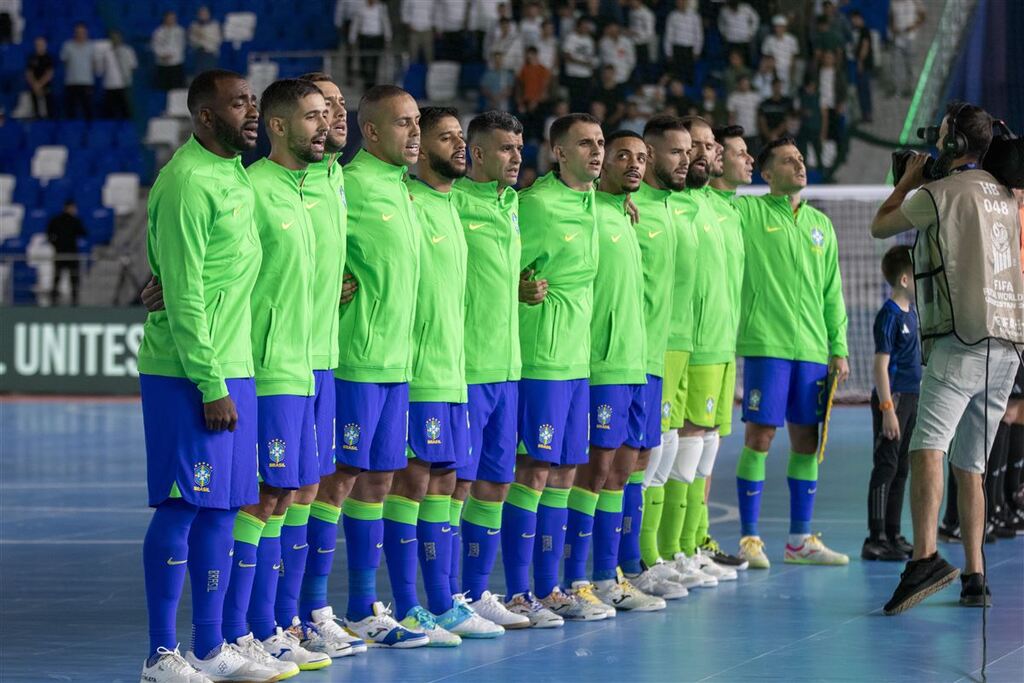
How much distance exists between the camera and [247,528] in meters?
6.60

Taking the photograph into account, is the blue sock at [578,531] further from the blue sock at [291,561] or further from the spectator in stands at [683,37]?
the spectator in stands at [683,37]

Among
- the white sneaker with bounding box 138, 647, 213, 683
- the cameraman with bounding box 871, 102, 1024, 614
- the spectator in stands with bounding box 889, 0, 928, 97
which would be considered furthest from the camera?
the spectator in stands with bounding box 889, 0, 928, 97

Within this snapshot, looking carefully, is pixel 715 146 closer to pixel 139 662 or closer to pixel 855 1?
pixel 139 662

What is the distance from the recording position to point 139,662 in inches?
273

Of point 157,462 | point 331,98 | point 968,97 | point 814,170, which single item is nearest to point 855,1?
point 814,170

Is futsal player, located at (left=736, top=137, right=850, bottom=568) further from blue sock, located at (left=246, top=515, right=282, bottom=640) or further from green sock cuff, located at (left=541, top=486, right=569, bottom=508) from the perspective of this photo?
blue sock, located at (left=246, top=515, right=282, bottom=640)

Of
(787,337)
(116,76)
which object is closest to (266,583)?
(787,337)

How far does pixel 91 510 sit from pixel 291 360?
6.04 metres

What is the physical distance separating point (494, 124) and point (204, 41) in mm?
18224

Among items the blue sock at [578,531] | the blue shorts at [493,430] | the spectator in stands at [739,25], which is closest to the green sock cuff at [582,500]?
the blue sock at [578,531]

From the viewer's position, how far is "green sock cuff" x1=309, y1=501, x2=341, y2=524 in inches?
287

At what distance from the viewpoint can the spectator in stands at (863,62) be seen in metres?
21.8

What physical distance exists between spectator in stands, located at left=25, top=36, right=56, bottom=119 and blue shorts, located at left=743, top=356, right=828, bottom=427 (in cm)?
1813

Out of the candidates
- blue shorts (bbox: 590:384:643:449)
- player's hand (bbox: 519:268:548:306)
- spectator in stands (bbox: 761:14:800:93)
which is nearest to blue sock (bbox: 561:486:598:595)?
blue shorts (bbox: 590:384:643:449)
